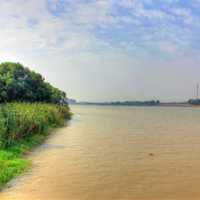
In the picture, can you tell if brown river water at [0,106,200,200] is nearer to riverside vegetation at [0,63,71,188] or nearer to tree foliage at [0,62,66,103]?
riverside vegetation at [0,63,71,188]

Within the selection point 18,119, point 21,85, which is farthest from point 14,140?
point 21,85

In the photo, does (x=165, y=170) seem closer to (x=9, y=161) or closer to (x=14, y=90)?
(x=9, y=161)

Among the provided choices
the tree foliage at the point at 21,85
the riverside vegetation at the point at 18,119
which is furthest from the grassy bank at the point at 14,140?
the tree foliage at the point at 21,85

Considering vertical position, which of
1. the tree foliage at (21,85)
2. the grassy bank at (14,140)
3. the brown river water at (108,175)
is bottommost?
the brown river water at (108,175)

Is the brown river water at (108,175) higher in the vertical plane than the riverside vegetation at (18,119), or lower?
lower

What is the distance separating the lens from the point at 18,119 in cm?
1523

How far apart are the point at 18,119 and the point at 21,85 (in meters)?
24.0

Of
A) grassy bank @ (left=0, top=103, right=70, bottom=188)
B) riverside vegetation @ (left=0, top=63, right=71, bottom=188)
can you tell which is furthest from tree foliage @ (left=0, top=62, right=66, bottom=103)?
grassy bank @ (left=0, top=103, right=70, bottom=188)

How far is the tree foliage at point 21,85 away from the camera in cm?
3709

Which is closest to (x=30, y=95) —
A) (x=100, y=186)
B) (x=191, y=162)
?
(x=191, y=162)

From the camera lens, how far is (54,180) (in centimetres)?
972

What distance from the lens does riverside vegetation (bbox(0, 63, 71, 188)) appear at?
1128cm

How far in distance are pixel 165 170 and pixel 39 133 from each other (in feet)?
32.5

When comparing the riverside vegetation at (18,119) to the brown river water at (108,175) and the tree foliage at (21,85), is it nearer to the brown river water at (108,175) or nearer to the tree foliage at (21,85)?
the tree foliage at (21,85)
